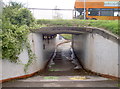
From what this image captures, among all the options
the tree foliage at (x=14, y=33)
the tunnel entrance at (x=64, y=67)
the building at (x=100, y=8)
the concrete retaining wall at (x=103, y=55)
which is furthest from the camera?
the building at (x=100, y=8)

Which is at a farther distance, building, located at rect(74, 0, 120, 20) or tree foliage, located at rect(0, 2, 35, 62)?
building, located at rect(74, 0, 120, 20)

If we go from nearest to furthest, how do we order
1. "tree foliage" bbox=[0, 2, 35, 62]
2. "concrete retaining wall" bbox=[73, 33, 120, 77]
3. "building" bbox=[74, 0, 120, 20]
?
"tree foliage" bbox=[0, 2, 35, 62]
"concrete retaining wall" bbox=[73, 33, 120, 77]
"building" bbox=[74, 0, 120, 20]

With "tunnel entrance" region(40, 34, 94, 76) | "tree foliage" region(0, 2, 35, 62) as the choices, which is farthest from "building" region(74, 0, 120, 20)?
"tree foliage" region(0, 2, 35, 62)

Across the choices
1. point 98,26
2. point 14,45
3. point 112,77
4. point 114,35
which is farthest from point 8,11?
point 112,77

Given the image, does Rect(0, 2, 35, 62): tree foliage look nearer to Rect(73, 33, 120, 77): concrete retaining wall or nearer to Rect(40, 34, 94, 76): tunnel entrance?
Rect(40, 34, 94, 76): tunnel entrance

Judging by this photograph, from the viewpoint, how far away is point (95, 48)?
31.0 ft

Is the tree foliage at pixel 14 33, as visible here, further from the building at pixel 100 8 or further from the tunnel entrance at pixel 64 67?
the building at pixel 100 8

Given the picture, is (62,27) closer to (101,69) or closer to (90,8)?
(101,69)

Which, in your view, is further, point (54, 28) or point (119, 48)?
point (54, 28)

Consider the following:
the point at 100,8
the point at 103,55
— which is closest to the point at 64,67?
the point at 103,55

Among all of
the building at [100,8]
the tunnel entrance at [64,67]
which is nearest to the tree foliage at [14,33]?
the tunnel entrance at [64,67]

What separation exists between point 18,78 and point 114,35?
5749 millimetres

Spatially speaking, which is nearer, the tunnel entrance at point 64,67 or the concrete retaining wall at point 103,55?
the concrete retaining wall at point 103,55

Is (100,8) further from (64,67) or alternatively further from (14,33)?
(14,33)
